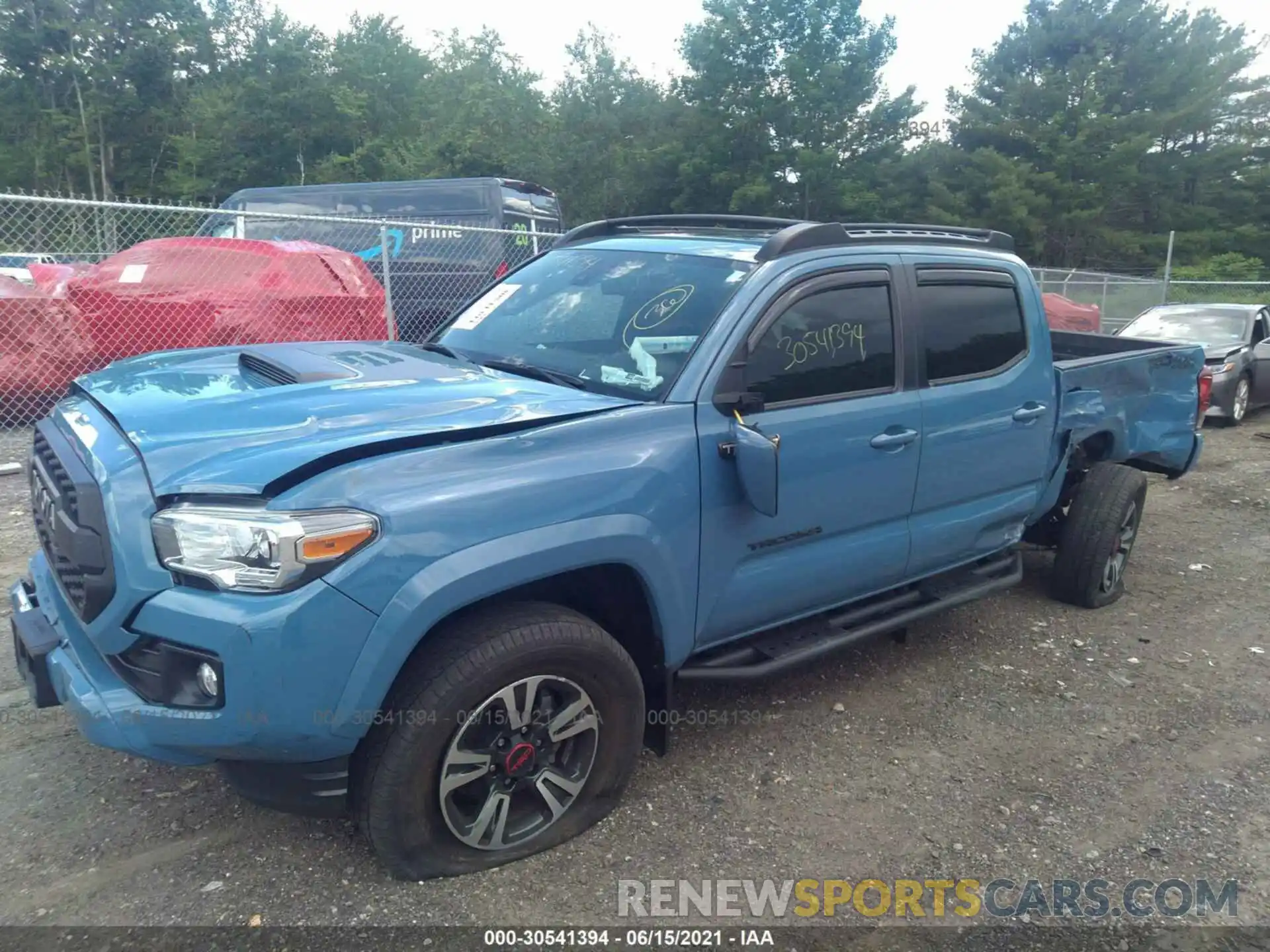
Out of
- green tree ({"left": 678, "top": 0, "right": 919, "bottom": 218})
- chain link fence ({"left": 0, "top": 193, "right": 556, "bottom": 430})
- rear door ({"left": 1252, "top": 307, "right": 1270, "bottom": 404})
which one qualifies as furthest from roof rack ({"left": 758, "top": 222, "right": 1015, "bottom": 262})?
green tree ({"left": 678, "top": 0, "right": 919, "bottom": 218})

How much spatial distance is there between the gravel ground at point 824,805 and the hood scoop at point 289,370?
1.36 m

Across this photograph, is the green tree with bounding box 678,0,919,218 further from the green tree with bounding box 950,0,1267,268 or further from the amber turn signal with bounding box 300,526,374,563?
the amber turn signal with bounding box 300,526,374,563

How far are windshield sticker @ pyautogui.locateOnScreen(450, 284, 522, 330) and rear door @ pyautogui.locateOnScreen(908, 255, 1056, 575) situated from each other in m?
1.66

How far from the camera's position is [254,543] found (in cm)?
229

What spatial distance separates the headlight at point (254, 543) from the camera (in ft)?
7.50

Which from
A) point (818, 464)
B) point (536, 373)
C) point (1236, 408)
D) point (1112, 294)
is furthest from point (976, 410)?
point (1112, 294)

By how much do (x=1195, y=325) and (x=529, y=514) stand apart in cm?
1212

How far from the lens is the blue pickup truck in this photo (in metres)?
2.34

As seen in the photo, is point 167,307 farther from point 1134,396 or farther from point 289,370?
point 1134,396

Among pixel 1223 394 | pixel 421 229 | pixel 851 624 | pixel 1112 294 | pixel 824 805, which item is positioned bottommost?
pixel 824 805

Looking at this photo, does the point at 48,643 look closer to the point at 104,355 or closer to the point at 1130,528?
the point at 1130,528

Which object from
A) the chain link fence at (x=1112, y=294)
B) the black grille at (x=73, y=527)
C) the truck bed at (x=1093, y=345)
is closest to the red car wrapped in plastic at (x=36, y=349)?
the black grille at (x=73, y=527)

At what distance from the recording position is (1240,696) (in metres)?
4.21

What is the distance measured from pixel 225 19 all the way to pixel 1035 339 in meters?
47.5
